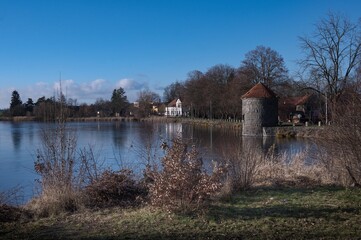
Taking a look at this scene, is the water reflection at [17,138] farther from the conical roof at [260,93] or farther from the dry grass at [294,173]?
the conical roof at [260,93]

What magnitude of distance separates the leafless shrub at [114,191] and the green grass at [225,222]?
591mm

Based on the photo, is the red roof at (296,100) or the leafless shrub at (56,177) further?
the red roof at (296,100)

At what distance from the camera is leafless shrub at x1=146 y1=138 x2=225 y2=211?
21.1 ft

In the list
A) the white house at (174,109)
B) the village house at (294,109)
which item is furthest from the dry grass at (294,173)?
the white house at (174,109)

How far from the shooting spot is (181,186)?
21.3ft

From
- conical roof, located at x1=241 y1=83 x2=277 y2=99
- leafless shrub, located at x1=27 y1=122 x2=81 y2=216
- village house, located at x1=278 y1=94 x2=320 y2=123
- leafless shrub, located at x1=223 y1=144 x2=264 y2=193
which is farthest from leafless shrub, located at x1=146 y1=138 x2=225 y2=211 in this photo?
village house, located at x1=278 y1=94 x2=320 y2=123

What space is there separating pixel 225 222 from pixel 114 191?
2.99 metres

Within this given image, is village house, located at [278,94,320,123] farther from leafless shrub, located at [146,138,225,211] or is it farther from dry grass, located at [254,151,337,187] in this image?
leafless shrub, located at [146,138,225,211]

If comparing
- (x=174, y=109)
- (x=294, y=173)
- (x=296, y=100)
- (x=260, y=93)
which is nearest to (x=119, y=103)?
(x=174, y=109)

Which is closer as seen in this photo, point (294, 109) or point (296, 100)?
point (294, 109)

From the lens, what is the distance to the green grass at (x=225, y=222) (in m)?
5.22

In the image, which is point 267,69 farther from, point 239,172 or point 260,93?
point 239,172

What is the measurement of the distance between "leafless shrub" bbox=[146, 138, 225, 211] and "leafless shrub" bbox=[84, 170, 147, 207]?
999 mm

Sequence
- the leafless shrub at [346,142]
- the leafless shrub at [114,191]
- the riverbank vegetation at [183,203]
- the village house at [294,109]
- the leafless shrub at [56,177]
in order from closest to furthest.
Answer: the riverbank vegetation at [183,203], the leafless shrub at [56,177], the leafless shrub at [114,191], the leafless shrub at [346,142], the village house at [294,109]
